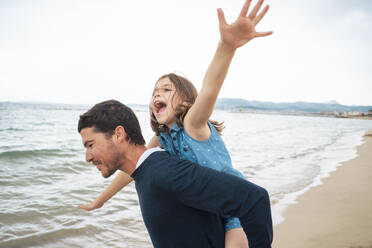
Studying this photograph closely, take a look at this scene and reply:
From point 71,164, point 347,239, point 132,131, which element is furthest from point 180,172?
point 71,164

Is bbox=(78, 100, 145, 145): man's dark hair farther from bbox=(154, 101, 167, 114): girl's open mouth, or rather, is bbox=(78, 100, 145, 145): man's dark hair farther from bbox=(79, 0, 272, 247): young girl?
bbox=(154, 101, 167, 114): girl's open mouth

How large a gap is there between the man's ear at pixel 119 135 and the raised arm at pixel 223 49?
444mm

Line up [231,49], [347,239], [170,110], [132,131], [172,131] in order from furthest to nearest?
[347,239] < [170,110] < [172,131] < [132,131] < [231,49]

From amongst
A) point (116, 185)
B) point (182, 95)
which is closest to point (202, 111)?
point (182, 95)

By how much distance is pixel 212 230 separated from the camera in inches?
59.9

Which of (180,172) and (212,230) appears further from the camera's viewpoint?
(212,230)

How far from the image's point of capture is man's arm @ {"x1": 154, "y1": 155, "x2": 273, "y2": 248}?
125 cm

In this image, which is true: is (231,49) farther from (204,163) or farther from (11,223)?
(11,223)

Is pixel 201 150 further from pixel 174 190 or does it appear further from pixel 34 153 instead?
pixel 34 153

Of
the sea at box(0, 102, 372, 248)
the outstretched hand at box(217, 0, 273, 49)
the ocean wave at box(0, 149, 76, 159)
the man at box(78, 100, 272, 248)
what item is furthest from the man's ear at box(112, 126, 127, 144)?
the ocean wave at box(0, 149, 76, 159)

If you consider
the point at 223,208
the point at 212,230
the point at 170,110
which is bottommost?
the point at 212,230

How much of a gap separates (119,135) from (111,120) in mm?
106

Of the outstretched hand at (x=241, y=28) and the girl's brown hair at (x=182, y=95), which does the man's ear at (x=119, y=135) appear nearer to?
the girl's brown hair at (x=182, y=95)

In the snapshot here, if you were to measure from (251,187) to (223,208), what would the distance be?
163 millimetres
